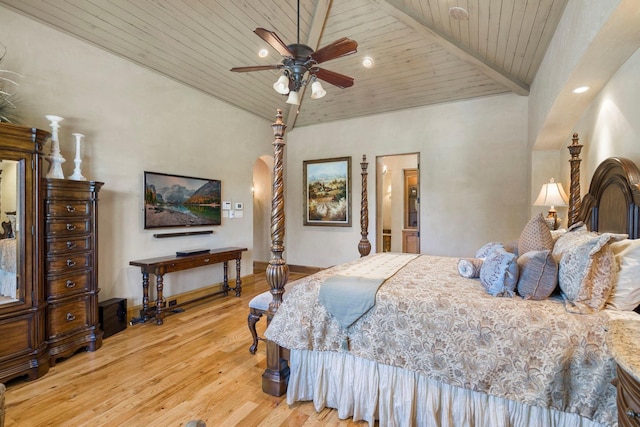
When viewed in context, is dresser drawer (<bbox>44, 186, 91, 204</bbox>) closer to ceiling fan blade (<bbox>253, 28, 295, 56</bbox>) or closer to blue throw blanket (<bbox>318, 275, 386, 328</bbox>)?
ceiling fan blade (<bbox>253, 28, 295, 56</bbox>)

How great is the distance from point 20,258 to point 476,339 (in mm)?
3358

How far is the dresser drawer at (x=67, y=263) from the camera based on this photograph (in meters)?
2.64

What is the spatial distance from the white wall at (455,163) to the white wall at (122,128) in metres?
2.27

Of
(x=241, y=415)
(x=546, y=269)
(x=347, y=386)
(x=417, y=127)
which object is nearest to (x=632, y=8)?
(x=546, y=269)

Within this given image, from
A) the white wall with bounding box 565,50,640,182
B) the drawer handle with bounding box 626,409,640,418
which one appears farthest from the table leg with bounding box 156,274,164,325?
the white wall with bounding box 565,50,640,182

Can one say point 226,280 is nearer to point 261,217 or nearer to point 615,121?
point 261,217

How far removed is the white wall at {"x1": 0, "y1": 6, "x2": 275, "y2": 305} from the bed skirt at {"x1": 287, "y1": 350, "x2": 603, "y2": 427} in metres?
2.73

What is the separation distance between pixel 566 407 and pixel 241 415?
1824 millimetres

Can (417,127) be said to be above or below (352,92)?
below

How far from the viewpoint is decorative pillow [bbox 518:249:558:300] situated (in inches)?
68.2

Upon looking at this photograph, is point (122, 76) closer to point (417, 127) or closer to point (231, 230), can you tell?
point (231, 230)

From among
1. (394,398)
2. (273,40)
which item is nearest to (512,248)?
(394,398)

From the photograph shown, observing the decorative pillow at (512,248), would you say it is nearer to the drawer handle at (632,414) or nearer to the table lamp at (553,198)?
the table lamp at (553,198)

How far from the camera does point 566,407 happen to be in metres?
1.44
